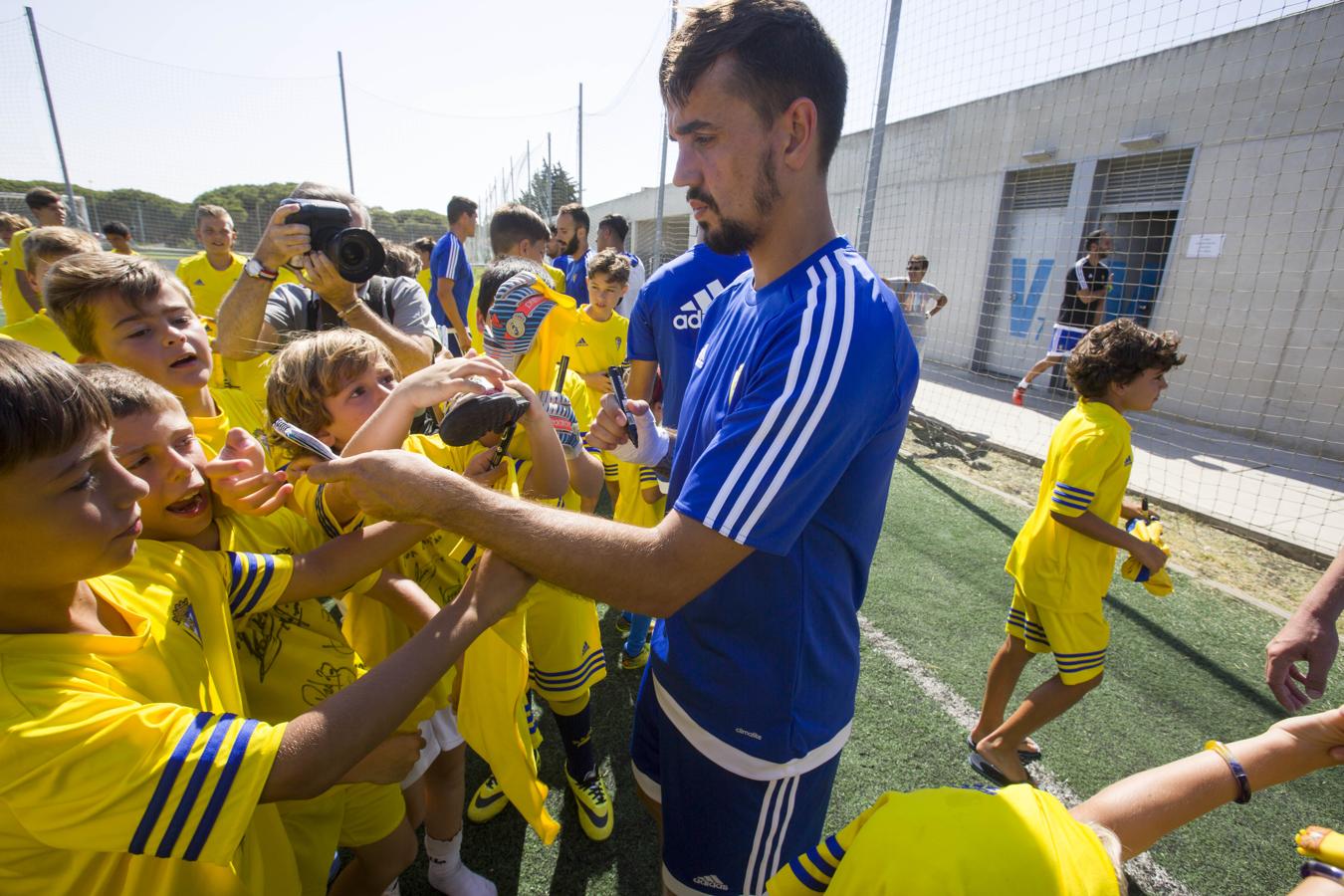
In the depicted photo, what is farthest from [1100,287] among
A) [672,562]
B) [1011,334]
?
[672,562]

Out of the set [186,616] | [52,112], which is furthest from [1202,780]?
[52,112]

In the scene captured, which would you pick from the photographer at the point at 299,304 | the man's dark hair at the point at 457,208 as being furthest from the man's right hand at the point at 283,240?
the man's dark hair at the point at 457,208

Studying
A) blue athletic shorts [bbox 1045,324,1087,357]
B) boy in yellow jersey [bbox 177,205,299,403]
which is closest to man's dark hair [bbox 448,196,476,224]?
boy in yellow jersey [bbox 177,205,299,403]

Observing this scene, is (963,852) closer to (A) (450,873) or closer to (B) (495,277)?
(A) (450,873)

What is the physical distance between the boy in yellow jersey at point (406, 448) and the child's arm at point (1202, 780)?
1399mm

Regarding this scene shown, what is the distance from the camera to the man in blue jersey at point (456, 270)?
621 cm

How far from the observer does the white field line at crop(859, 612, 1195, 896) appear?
218 centimetres

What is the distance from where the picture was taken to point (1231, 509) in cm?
548

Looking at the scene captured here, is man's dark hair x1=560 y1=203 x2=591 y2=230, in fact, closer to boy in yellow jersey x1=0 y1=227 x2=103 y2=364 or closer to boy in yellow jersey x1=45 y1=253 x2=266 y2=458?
boy in yellow jersey x1=0 y1=227 x2=103 y2=364

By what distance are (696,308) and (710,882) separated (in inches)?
87.9

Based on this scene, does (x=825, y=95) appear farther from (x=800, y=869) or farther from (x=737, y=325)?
(x=800, y=869)

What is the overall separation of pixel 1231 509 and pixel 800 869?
21.9 feet

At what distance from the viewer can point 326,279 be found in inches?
98.8

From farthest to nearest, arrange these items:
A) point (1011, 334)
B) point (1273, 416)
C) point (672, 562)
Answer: point (1011, 334), point (1273, 416), point (672, 562)
